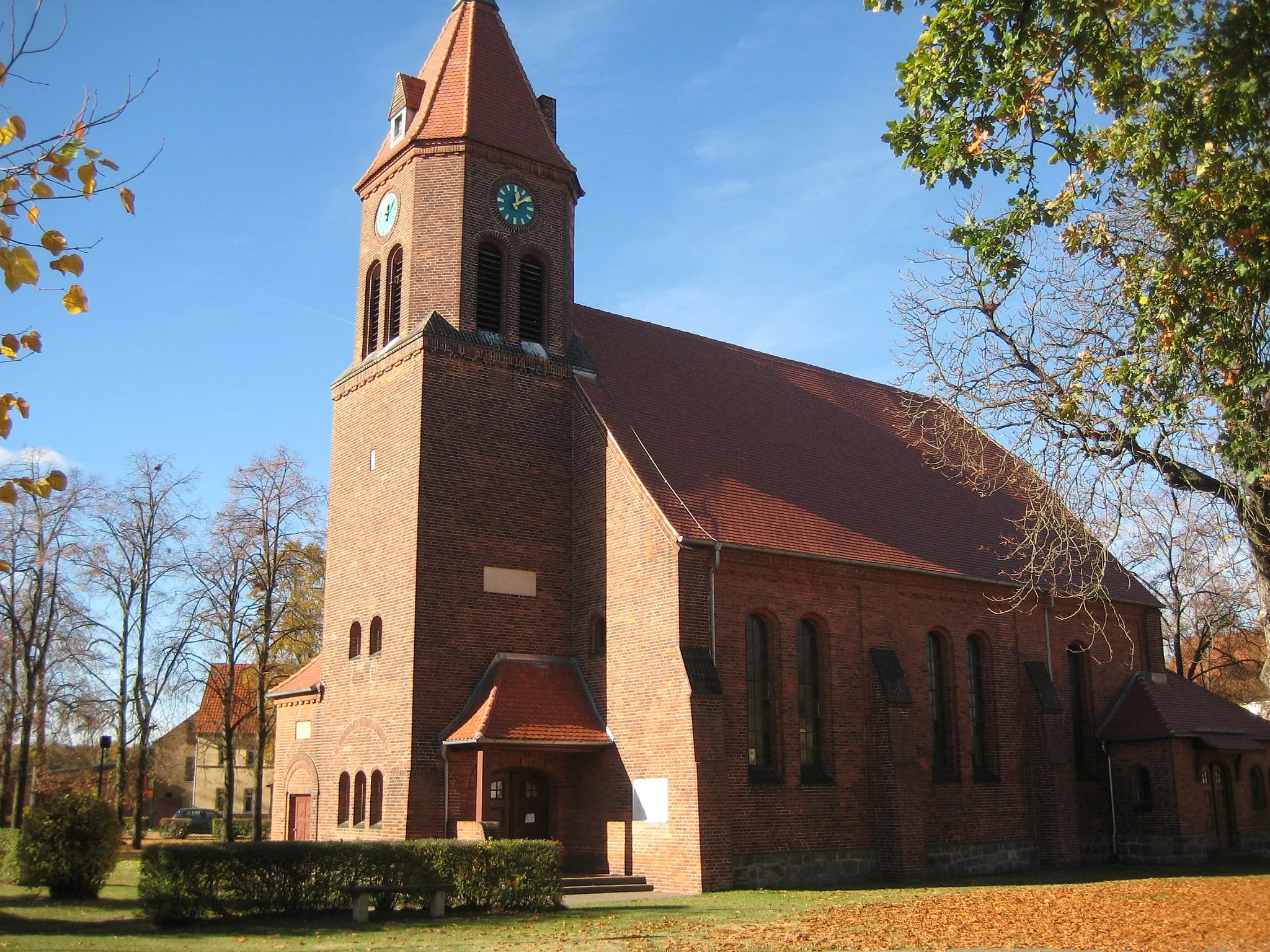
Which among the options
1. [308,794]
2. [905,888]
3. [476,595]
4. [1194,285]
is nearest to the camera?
[1194,285]

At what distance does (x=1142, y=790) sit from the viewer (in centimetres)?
2759

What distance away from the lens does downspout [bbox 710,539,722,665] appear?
69.6 ft

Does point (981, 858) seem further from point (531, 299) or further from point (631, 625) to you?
point (531, 299)

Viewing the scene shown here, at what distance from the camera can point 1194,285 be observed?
39.4 ft

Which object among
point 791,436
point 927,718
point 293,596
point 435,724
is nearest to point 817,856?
point 927,718

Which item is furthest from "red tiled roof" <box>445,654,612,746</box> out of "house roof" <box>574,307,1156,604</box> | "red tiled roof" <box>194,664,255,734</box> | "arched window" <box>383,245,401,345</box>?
"red tiled roof" <box>194,664,255,734</box>

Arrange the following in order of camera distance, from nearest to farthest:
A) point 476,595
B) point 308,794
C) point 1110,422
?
point 1110,422 < point 476,595 < point 308,794

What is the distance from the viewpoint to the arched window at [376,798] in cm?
2175

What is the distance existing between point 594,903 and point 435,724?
4908mm

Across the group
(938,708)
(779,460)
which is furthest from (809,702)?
(779,460)

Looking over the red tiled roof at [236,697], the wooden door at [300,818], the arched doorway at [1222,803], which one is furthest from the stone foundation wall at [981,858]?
the red tiled roof at [236,697]

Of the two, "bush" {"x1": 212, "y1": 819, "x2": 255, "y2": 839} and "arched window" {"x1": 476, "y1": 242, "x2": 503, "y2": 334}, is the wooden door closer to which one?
"arched window" {"x1": 476, "y1": 242, "x2": 503, "y2": 334}

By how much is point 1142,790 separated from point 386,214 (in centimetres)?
2226

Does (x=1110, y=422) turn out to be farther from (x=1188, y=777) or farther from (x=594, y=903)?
(x=1188, y=777)
